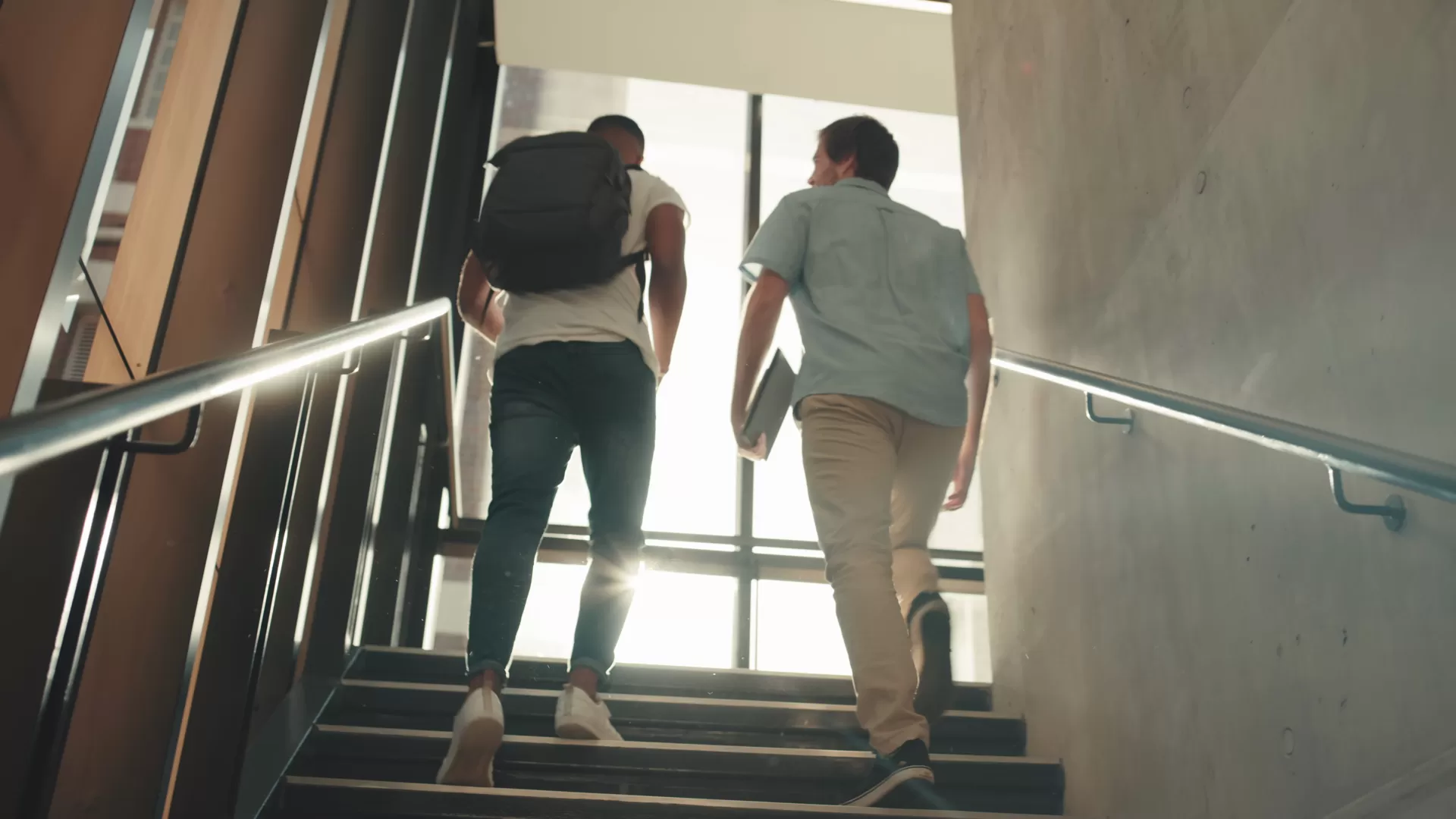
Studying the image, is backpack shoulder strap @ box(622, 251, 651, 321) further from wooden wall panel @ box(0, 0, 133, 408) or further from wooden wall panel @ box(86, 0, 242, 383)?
wooden wall panel @ box(0, 0, 133, 408)

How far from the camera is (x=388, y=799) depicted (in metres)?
2.26

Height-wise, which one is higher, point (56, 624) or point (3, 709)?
point (56, 624)

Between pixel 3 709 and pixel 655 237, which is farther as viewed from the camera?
pixel 655 237

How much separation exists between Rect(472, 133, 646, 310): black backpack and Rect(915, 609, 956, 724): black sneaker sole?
0.99 m

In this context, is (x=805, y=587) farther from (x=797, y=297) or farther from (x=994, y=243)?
(x=797, y=297)

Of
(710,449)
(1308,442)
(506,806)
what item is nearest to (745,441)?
(506,806)

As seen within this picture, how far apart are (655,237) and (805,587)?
2964 mm

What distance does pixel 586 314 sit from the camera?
255 cm

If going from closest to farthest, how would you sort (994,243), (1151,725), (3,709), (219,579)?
(3,709) → (219,579) → (1151,725) → (994,243)

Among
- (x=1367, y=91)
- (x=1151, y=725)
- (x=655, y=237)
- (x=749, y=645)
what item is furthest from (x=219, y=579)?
(x=749, y=645)

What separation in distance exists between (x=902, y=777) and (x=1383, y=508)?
95cm

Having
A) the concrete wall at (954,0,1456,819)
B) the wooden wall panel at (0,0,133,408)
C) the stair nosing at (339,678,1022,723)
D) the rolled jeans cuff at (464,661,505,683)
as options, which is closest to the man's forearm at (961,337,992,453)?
the concrete wall at (954,0,1456,819)

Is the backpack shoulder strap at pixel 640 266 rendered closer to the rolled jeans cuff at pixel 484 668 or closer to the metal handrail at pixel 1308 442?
the rolled jeans cuff at pixel 484 668

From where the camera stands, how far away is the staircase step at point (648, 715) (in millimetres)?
2912
